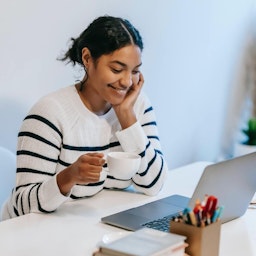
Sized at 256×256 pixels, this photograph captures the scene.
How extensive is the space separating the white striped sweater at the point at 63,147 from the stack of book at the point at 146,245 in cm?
47

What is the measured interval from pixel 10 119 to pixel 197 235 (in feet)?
3.74

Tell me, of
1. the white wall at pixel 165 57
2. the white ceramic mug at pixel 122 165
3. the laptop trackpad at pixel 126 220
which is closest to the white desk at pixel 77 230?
the laptop trackpad at pixel 126 220

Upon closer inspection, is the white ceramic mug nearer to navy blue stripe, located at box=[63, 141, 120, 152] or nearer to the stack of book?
navy blue stripe, located at box=[63, 141, 120, 152]

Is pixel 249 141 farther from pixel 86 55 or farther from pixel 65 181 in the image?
pixel 65 181

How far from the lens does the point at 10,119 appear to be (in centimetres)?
208

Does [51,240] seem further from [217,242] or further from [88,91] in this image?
[88,91]

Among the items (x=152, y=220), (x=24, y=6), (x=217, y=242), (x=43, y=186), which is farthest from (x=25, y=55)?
(x=217, y=242)

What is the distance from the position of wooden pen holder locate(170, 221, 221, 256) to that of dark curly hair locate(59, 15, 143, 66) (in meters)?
0.69

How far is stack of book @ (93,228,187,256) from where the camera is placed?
3.32 ft

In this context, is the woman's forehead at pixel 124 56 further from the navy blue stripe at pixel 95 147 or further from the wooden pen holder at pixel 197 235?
the wooden pen holder at pixel 197 235

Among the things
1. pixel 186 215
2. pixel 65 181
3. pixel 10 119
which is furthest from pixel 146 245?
pixel 10 119

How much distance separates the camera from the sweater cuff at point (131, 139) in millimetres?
1729

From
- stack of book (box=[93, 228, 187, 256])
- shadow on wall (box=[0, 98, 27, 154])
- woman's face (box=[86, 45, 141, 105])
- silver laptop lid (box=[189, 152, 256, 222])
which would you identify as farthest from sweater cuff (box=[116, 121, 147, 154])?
stack of book (box=[93, 228, 187, 256])

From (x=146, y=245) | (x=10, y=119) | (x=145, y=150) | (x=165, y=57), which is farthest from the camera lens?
(x=165, y=57)
